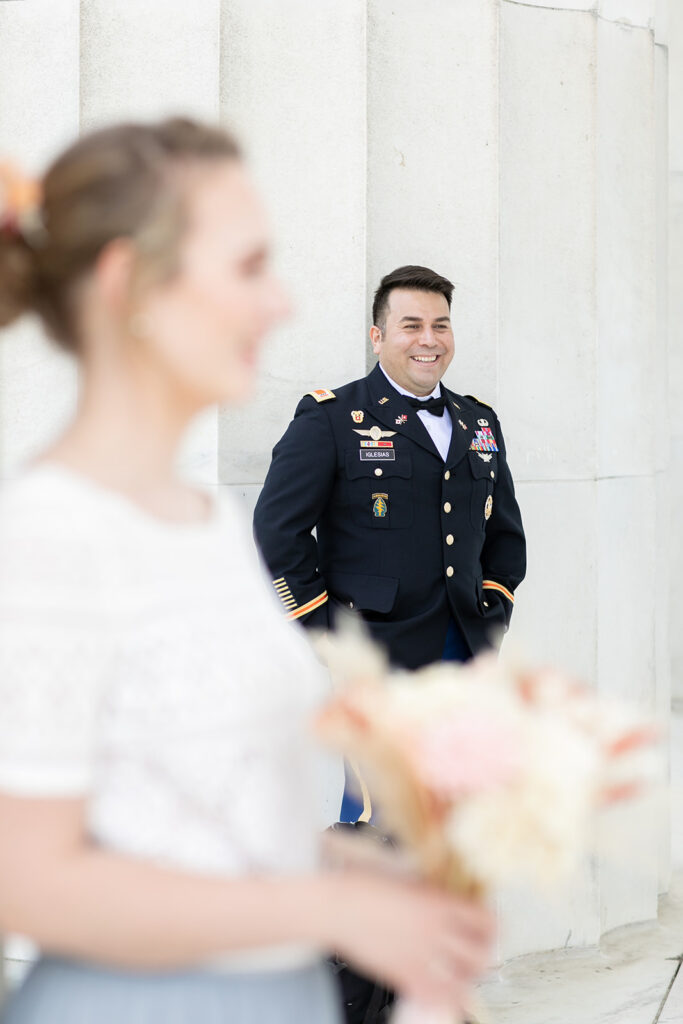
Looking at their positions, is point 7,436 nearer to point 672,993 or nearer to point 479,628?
point 479,628

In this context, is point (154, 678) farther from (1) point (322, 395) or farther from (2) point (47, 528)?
(1) point (322, 395)

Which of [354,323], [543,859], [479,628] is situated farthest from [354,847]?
[354,323]

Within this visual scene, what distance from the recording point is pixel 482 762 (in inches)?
37.6

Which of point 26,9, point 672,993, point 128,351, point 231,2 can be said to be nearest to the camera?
point 128,351

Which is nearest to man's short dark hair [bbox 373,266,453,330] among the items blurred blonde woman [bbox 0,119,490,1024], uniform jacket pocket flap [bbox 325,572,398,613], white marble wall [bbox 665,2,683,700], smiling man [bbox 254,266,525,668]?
smiling man [bbox 254,266,525,668]

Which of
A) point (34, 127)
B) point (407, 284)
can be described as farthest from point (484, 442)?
point (34, 127)

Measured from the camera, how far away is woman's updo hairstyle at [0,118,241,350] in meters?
1.00

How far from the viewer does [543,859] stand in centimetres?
96

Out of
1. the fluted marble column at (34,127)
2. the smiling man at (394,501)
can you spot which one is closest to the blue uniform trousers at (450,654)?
the smiling man at (394,501)

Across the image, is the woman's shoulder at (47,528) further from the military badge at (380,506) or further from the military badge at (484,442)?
the military badge at (484,442)

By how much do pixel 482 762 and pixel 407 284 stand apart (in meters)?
2.58

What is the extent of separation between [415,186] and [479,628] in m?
1.24

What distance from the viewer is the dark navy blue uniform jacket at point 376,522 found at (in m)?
3.23

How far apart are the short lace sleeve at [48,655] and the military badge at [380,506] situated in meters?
2.36
